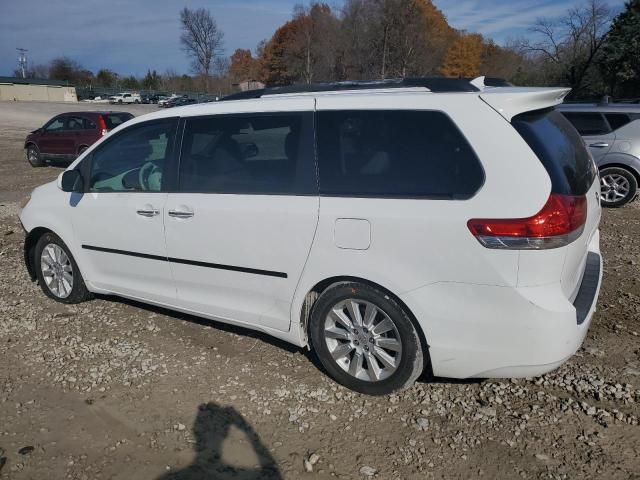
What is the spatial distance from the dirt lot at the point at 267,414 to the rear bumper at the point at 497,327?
1.28 feet

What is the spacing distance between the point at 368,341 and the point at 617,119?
7.62 m

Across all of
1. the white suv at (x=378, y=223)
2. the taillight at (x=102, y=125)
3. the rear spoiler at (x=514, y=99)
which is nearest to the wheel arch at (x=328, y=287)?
the white suv at (x=378, y=223)

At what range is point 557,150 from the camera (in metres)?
2.99

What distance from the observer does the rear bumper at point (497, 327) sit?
277 centimetres

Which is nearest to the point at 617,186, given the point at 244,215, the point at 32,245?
the point at 244,215

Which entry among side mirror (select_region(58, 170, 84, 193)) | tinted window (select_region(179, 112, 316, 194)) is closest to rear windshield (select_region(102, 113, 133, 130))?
side mirror (select_region(58, 170, 84, 193))

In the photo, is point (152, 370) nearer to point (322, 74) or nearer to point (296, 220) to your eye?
point (296, 220)

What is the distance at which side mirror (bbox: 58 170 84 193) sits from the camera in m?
4.42

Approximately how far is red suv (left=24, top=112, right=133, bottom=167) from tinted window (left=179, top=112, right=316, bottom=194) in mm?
12722

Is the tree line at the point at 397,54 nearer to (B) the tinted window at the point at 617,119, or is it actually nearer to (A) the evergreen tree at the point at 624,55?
(A) the evergreen tree at the point at 624,55

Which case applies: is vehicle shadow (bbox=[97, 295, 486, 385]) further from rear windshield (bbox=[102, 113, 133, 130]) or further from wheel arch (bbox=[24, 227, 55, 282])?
rear windshield (bbox=[102, 113, 133, 130])

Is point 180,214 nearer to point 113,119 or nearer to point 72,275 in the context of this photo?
point 72,275

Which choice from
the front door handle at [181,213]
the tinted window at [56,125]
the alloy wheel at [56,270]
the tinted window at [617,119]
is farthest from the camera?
the tinted window at [56,125]

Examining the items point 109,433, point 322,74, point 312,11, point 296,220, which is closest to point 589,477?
point 296,220
